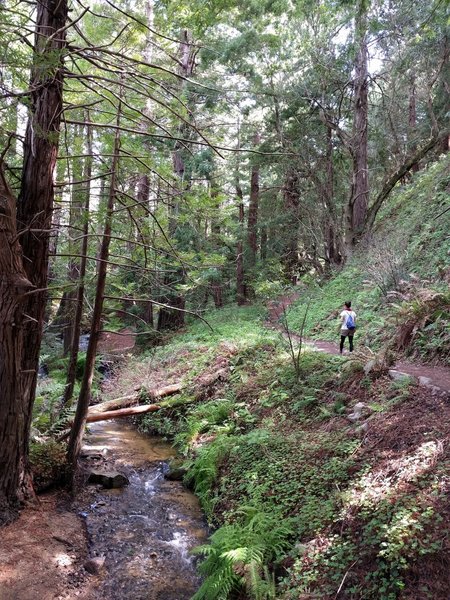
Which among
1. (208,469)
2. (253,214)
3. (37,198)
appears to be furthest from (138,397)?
(253,214)

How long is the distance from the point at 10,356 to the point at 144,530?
10.1 feet

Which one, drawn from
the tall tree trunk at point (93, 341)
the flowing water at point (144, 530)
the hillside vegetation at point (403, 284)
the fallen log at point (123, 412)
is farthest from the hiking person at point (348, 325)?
the tall tree trunk at point (93, 341)

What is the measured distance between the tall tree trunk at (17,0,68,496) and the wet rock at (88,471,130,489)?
6.17 ft

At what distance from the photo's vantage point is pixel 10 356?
16.3 feet

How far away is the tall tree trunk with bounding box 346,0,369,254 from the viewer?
17.0 meters

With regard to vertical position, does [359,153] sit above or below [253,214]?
above

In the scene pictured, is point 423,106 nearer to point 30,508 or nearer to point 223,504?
point 223,504

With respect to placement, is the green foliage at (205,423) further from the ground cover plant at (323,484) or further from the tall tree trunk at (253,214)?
the tall tree trunk at (253,214)

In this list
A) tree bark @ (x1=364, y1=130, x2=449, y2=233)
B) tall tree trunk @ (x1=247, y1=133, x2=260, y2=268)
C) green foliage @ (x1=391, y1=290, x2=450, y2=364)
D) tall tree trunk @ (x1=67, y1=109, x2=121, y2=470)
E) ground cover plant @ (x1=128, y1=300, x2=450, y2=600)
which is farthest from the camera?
tall tree trunk @ (x1=247, y1=133, x2=260, y2=268)

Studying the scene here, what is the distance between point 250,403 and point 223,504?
9.53ft

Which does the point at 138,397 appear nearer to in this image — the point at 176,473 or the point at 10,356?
the point at 176,473

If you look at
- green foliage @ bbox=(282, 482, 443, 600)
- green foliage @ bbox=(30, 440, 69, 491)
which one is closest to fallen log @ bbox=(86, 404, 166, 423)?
green foliage @ bbox=(30, 440, 69, 491)

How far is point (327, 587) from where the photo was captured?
12.2ft

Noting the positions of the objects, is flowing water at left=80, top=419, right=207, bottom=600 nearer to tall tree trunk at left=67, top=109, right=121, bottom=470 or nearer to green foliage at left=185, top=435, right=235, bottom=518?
green foliage at left=185, top=435, right=235, bottom=518
